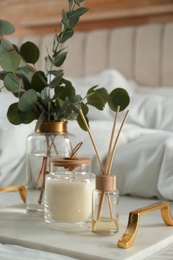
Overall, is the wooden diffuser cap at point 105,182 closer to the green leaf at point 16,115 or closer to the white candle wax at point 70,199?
the white candle wax at point 70,199

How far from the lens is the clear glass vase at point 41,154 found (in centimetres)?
118

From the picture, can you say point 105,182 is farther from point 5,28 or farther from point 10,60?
point 5,28

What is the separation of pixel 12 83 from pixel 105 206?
36 cm

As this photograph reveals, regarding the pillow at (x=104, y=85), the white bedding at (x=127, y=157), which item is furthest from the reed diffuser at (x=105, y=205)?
the pillow at (x=104, y=85)

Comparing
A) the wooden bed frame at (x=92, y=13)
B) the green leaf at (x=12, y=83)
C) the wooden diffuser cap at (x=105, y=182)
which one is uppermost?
the wooden bed frame at (x=92, y=13)

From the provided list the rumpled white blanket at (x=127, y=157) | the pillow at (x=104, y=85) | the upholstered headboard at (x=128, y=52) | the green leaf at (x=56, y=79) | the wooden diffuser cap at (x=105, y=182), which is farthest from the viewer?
the upholstered headboard at (x=128, y=52)

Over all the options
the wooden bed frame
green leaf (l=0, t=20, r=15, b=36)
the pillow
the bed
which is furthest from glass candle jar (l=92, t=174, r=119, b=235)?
the wooden bed frame

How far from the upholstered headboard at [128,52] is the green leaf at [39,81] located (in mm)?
2123

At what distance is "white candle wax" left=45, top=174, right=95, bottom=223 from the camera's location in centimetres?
104

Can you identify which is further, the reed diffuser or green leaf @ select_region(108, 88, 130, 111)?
green leaf @ select_region(108, 88, 130, 111)

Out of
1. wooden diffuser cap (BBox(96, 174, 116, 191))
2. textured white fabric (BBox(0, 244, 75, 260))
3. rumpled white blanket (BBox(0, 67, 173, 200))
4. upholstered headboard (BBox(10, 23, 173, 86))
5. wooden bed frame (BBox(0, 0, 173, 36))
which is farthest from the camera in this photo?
wooden bed frame (BBox(0, 0, 173, 36))

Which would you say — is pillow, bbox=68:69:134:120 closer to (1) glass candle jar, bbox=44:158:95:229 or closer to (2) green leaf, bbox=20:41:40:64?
(2) green leaf, bbox=20:41:40:64

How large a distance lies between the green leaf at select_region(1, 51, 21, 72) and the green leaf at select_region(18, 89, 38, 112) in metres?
0.07

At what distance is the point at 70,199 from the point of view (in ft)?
3.43
